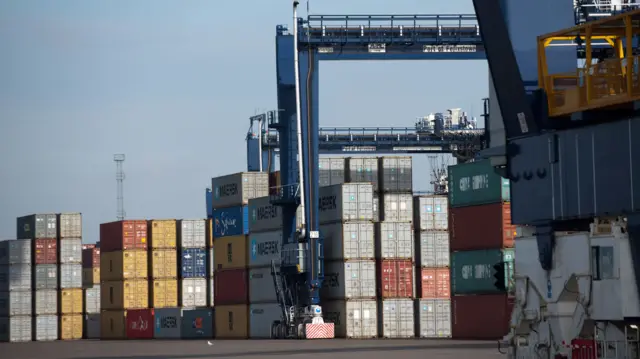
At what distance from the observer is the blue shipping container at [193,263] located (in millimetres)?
74062

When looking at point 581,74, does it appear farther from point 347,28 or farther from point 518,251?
point 347,28

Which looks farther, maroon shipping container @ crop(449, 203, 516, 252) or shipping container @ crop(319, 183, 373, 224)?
shipping container @ crop(319, 183, 373, 224)

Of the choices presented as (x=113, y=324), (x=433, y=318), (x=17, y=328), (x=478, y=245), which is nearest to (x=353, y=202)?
(x=433, y=318)

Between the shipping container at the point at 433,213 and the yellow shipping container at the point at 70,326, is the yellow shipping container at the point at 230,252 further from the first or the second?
the yellow shipping container at the point at 70,326

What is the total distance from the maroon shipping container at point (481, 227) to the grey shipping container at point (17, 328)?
44882 millimetres

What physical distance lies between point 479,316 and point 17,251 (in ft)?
150

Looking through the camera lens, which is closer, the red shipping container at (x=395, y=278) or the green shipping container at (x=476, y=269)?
the green shipping container at (x=476, y=269)

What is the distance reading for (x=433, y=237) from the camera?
188 ft

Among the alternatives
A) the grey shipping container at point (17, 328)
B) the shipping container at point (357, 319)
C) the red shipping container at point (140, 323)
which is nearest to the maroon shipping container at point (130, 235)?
the red shipping container at point (140, 323)

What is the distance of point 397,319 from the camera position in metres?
56.0

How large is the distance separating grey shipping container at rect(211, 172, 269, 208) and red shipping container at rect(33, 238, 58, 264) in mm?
20929

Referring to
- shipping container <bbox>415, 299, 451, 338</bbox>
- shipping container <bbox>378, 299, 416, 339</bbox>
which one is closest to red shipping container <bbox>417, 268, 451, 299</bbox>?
shipping container <bbox>415, 299, 451, 338</bbox>

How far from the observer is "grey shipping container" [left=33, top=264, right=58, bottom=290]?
8231cm

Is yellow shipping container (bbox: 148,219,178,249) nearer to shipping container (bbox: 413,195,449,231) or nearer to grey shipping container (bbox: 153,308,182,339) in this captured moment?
grey shipping container (bbox: 153,308,182,339)
